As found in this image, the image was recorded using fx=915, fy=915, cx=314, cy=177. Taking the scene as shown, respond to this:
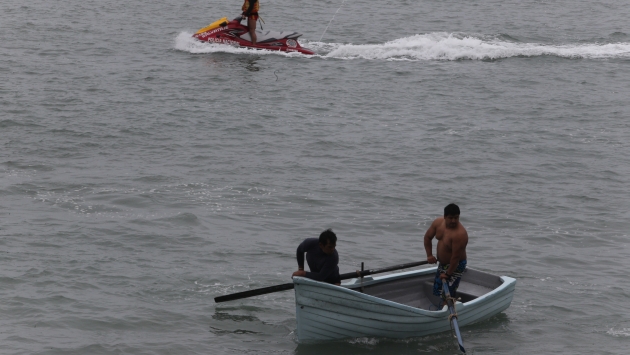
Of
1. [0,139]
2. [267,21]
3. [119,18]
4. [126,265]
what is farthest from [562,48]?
[126,265]

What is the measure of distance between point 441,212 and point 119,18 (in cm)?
2353

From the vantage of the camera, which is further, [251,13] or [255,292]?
[251,13]

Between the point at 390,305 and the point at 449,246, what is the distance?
126 centimetres

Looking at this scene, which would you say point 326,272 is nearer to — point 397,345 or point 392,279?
point 397,345

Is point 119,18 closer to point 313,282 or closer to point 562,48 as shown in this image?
point 562,48

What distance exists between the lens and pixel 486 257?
1664 centimetres

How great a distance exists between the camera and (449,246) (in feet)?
43.0

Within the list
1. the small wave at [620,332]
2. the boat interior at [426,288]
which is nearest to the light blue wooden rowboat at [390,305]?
the boat interior at [426,288]

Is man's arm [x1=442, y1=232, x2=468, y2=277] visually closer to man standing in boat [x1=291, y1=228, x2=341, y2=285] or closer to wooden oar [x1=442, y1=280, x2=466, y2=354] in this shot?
wooden oar [x1=442, y1=280, x2=466, y2=354]

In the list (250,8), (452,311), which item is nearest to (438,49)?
(250,8)

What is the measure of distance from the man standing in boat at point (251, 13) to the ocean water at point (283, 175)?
0.75 m

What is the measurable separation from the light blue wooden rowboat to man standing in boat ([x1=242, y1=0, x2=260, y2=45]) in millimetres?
17630

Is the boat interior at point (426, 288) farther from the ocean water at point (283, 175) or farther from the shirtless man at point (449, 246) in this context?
the shirtless man at point (449, 246)

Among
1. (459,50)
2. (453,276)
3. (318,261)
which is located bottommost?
(453,276)
